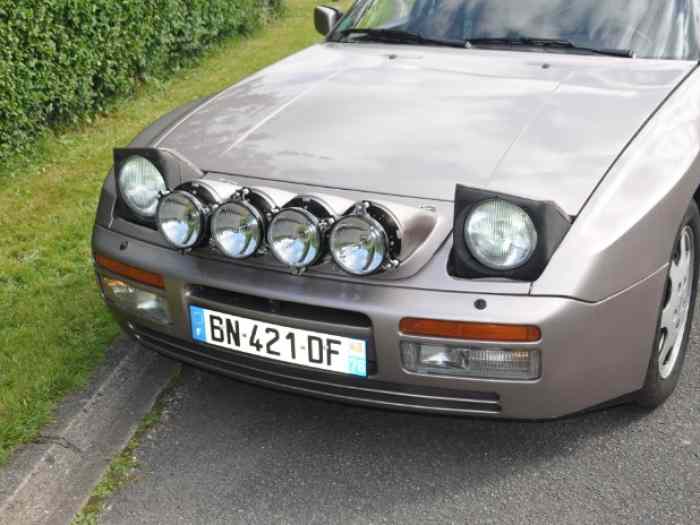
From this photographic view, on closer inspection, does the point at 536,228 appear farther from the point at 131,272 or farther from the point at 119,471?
the point at 119,471

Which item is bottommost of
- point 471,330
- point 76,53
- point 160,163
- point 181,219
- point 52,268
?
point 52,268

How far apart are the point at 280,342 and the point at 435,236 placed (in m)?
0.57

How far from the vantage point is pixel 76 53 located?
6598 mm

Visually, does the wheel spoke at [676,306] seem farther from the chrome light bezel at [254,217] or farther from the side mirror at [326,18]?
the side mirror at [326,18]

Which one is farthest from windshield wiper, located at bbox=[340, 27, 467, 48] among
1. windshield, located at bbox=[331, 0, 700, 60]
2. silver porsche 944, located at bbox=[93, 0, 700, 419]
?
silver porsche 944, located at bbox=[93, 0, 700, 419]

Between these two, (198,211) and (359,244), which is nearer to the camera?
(359,244)

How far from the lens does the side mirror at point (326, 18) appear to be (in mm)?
4797

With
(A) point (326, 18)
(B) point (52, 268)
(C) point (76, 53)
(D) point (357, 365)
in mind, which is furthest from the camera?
(C) point (76, 53)

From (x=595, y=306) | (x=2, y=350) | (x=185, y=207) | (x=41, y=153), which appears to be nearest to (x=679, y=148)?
(x=595, y=306)

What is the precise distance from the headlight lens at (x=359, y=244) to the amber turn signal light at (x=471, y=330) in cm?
19

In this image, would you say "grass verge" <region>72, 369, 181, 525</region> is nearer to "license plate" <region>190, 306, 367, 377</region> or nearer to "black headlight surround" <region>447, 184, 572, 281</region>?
"license plate" <region>190, 306, 367, 377</region>

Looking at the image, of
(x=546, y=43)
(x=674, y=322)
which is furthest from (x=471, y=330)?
(x=546, y=43)

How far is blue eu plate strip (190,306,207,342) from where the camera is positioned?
2.90m

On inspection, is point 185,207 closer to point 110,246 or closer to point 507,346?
point 110,246
